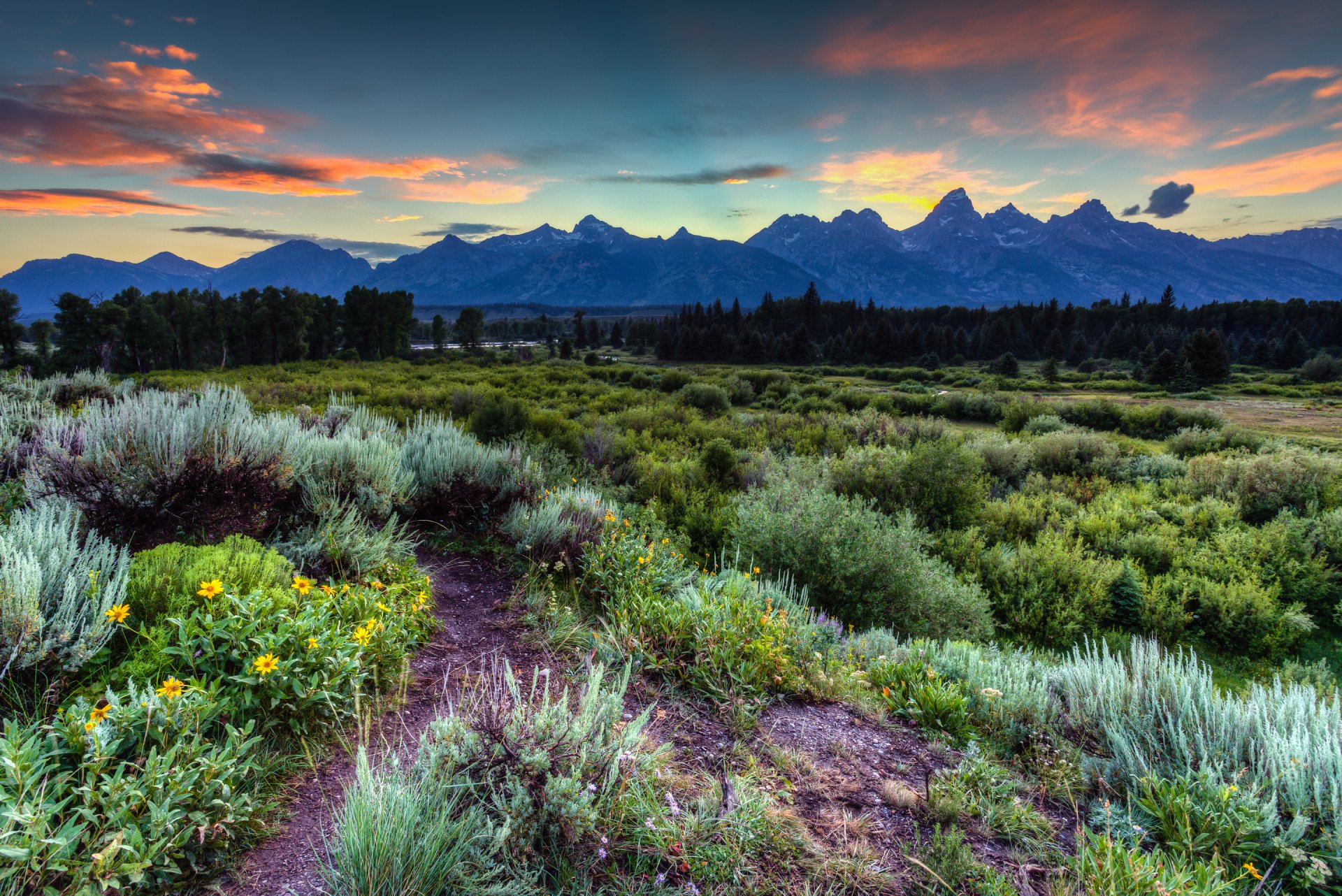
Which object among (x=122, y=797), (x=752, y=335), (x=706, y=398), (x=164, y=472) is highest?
(x=752, y=335)

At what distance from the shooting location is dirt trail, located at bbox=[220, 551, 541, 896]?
218cm

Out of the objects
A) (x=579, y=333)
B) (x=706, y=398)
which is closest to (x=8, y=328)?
(x=706, y=398)

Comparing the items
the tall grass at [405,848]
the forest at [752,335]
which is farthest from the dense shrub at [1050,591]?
the forest at [752,335]

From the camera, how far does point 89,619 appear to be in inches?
114

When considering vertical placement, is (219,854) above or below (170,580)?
below

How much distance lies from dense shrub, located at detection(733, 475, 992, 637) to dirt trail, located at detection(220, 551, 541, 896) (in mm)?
→ 3412

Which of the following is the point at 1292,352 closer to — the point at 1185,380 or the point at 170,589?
the point at 1185,380

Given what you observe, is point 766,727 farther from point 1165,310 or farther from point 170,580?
point 1165,310

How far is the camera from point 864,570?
680 cm

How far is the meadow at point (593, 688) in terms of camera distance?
224cm

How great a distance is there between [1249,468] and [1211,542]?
12.4ft

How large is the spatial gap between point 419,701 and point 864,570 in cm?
507

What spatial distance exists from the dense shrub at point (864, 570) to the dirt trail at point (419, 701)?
341 centimetres

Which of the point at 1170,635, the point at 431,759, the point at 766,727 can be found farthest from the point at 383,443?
the point at 1170,635
